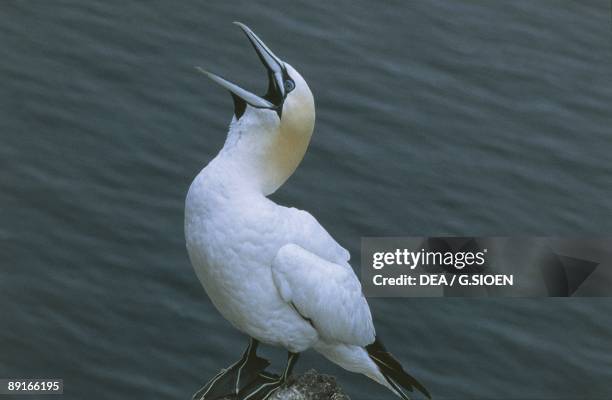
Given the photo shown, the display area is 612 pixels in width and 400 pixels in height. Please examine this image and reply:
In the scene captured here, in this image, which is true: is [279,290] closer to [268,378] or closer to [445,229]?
[268,378]

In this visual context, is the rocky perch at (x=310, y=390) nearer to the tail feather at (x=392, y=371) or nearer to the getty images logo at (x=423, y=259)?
the tail feather at (x=392, y=371)

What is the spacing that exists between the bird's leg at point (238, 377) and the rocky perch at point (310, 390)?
0.15 meters

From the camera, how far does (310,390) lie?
21.6ft

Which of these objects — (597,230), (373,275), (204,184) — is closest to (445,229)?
(597,230)

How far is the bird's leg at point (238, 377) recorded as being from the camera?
6.61 m

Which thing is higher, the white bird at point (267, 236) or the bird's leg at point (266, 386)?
the white bird at point (267, 236)

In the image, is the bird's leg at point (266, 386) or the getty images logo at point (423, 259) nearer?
the bird's leg at point (266, 386)

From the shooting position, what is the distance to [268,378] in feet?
21.7

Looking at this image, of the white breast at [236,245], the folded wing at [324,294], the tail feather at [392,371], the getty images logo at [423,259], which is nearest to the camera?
the white breast at [236,245]

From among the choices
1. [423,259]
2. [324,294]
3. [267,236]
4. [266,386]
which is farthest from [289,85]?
[423,259]

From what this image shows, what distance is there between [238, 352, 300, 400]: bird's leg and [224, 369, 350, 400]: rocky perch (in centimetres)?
4

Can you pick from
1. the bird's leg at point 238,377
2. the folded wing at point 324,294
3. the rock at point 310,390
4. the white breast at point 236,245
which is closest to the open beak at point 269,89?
the white breast at point 236,245

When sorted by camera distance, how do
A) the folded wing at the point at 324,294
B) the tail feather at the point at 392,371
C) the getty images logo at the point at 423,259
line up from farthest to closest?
the getty images logo at the point at 423,259
the tail feather at the point at 392,371
the folded wing at the point at 324,294

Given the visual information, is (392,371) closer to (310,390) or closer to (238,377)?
(310,390)
